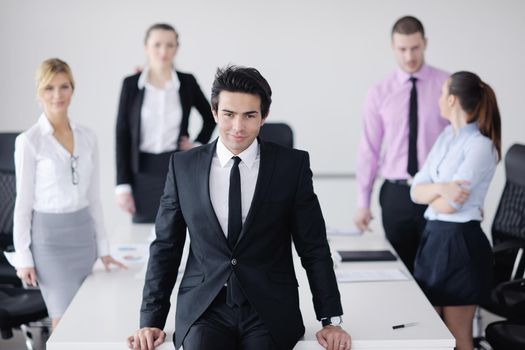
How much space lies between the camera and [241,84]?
7.23ft

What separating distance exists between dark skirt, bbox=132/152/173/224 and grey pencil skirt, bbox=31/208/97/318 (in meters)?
0.93

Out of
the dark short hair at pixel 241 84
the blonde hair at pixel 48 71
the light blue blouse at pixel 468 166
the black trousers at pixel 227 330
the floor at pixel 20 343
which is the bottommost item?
the floor at pixel 20 343

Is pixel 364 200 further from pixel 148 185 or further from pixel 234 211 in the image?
pixel 234 211

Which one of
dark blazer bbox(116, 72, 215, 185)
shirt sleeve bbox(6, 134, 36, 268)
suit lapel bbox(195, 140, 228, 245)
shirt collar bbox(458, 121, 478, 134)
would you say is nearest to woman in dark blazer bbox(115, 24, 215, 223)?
dark blazer bbox(116, 72, 215, 185)

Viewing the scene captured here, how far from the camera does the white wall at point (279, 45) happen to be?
538cm

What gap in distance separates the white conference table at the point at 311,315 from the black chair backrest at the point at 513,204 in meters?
1.07

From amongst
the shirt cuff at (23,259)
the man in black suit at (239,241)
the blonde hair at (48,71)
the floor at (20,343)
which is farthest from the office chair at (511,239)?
the floor at (20,343)

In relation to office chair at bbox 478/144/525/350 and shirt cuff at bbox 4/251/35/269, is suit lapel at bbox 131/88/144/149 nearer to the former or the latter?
shirt cuff at bbox 4/251/35/269

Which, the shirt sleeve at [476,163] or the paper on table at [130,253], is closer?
the shirt sleeve at [476,163]

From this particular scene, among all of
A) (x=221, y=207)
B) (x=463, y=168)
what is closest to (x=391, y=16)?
(x=463, y=168)

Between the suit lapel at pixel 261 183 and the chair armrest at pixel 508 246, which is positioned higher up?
the suit lapel at pixel 261 183

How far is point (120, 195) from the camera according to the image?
13.1ft

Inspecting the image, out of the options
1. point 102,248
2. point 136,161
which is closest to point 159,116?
point 136,161

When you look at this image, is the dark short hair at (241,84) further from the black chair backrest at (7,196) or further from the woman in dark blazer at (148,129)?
the black chair backrest at (7,196)
